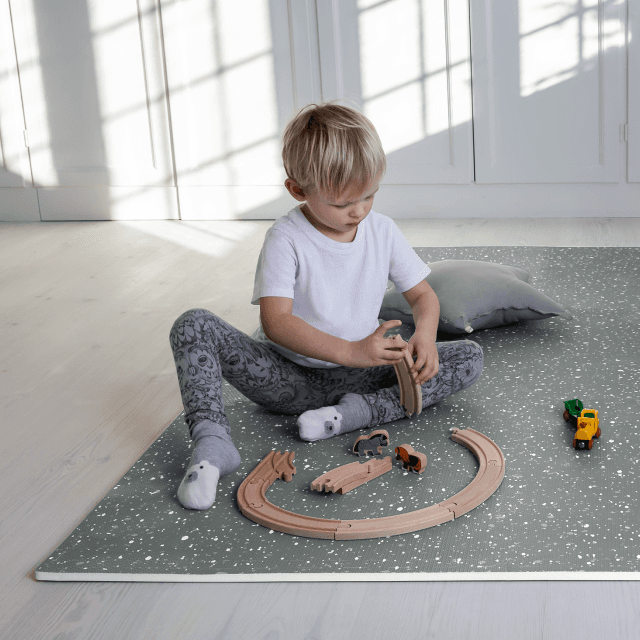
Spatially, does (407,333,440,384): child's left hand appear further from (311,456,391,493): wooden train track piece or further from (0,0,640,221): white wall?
(0,0,640,221): white wall

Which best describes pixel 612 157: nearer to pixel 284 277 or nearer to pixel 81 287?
pixel 81 287

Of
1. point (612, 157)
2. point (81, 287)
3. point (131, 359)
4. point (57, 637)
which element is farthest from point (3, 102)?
point (57, 637)

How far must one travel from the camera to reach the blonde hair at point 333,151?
1120 millimetres

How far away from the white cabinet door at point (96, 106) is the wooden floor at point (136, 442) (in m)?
0.45

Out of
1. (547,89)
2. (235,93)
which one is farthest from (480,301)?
(235,93)

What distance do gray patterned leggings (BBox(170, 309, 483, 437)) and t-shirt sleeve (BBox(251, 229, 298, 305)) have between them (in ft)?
0.31

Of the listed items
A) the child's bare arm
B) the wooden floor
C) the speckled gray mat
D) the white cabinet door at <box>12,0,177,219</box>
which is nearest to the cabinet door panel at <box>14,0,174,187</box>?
the white cabinet door at <box>12,0,177,219</box>

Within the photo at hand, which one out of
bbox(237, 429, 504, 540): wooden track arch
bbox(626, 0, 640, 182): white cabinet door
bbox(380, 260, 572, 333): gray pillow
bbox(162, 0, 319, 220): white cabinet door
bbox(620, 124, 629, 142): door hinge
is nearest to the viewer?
bbox(237, 429, 504, 540): wooden track arch

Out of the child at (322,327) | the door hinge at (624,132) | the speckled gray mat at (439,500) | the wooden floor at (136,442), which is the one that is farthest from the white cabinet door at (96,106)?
the child at (322,327)

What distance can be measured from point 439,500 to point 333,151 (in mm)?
487

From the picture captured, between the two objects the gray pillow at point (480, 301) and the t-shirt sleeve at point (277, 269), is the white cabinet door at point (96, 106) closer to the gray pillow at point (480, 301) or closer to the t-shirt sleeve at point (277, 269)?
the gray pillow at point (480, 301)

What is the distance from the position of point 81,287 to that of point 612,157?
5.96 feet

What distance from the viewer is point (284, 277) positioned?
3.92 feet

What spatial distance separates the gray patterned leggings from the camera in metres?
1.21
